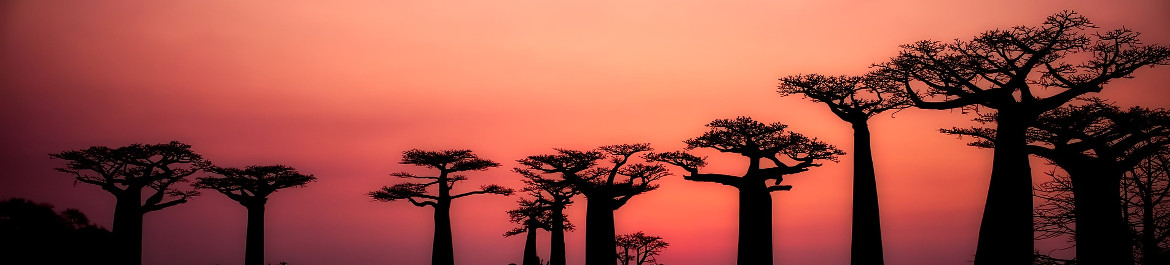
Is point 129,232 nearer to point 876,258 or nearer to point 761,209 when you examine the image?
point 761,209

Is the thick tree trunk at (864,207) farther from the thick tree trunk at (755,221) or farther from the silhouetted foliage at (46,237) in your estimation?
the silhouetted foliage at (46,237)

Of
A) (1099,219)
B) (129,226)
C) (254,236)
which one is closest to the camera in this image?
(1099,219)

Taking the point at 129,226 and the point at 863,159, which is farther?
the point at 129,226

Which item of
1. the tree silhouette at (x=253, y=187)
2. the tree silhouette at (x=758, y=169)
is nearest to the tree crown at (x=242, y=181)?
the tree silhouette at (x=253, y=187)

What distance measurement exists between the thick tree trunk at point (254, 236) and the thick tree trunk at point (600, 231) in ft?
49.1

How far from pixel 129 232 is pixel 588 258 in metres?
17.9

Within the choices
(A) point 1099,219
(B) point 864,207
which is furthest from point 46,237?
(A) point 1099,219

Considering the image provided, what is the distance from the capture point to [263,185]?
36.2m

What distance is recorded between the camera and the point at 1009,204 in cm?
1555

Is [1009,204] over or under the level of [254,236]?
over

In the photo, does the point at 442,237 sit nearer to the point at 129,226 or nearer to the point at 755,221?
the point at 129,226

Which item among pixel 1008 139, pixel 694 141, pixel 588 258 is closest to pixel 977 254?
pixel 1008 139

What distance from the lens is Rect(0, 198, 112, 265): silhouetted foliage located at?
2484 centimetres

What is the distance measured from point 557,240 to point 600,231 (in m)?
4.08
